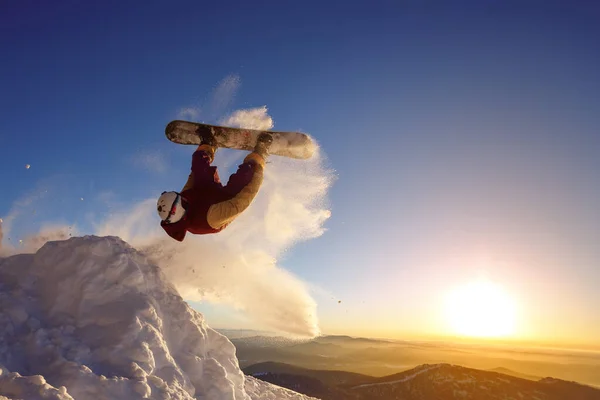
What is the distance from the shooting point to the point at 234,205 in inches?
307

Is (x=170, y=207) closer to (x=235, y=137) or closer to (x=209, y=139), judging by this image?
(x=209, y=139)

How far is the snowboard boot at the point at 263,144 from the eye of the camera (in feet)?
31.5

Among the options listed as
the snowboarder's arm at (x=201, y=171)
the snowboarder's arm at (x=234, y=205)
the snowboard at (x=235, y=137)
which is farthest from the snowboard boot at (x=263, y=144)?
the snowboarder's arm at (x=201, y=171)

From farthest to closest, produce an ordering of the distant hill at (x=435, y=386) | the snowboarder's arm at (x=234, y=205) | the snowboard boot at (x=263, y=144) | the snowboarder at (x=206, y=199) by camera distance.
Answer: the distant hill at (x=435, y=386), the snowboard boot at (x=263, y=144), the snowboarder's arm at (x=234, y=205), the snowboarder at (x=206, y=199)

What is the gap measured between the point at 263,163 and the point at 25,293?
5.92 m

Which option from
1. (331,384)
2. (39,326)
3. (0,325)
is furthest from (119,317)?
(331,384)

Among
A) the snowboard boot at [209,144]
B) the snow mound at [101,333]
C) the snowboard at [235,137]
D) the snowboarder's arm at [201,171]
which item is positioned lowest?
the snow mound at [101,333]

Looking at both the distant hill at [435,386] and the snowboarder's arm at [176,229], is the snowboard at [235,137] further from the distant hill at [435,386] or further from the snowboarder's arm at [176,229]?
the distant hill at [435,386]

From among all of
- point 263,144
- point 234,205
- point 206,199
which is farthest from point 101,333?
point 263,144

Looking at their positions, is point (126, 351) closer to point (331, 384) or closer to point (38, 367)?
point (38, 367)

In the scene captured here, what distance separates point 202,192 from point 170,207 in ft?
3.42

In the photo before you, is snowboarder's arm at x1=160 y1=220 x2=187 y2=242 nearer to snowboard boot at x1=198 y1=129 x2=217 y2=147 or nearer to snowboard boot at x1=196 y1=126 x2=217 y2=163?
snowboard boot at x1=196 y1=126 x2=217 y2=163

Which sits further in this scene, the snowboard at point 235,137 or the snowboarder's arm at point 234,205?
the snowboard at point 235,137

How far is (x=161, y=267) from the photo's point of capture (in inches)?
373
